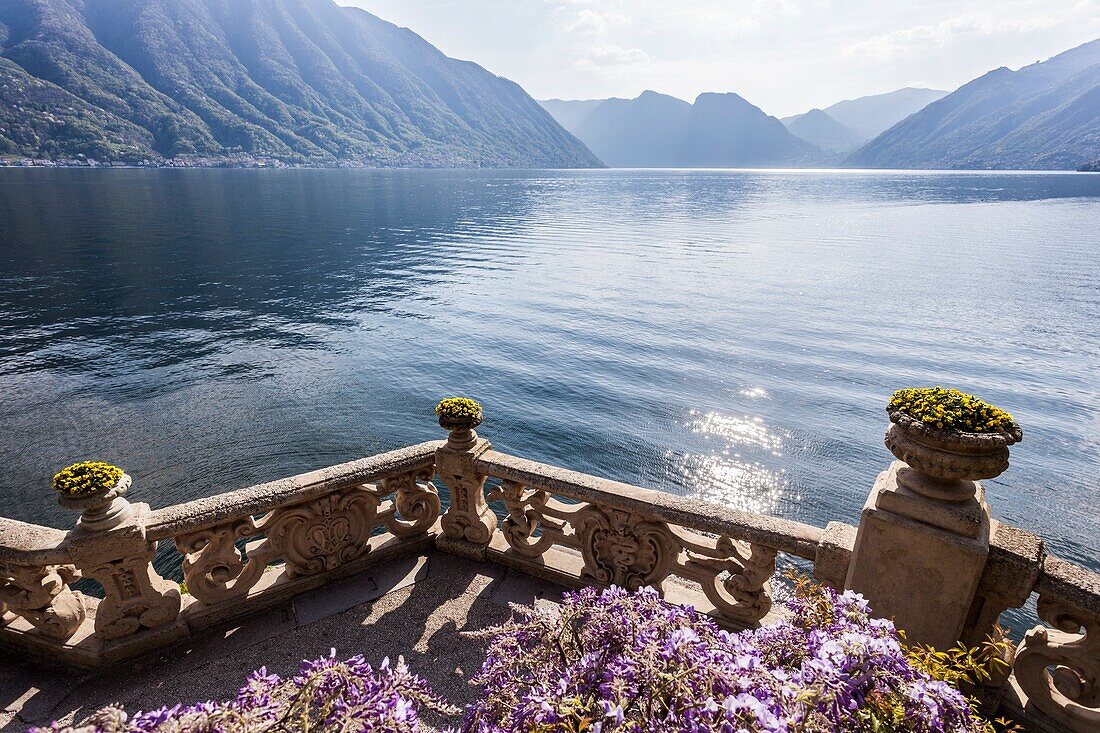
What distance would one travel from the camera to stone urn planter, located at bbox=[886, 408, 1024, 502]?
12.1ft

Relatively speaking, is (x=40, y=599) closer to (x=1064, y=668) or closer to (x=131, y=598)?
(x=131, y=598)

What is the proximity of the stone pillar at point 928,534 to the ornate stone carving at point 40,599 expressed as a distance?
720 centimetres

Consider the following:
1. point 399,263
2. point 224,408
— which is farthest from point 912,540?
→ point 399,263

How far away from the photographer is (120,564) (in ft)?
16.6

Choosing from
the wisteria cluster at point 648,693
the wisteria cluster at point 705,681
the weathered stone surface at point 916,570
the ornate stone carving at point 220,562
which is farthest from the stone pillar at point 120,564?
the weathered stone surface at point 916,570

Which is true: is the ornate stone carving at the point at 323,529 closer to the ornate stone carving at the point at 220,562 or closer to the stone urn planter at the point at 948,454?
the ornate stone carving at the point at 220,562

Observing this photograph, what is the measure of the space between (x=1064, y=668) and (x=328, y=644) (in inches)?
246

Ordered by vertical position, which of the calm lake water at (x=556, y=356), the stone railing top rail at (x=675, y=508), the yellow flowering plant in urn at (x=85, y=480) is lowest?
the calm lake water at (x=556, y=356)

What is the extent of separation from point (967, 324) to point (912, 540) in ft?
108

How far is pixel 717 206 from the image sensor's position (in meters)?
109

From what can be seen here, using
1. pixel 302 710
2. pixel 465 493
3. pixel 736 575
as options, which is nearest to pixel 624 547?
→ pixel 736 575

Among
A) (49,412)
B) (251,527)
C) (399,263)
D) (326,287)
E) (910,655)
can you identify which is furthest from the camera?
(399,263)

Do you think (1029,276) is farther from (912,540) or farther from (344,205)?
(344,205)

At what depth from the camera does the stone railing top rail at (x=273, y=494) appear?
5.13 metres
